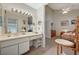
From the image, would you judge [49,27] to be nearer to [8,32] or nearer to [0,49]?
[8,32]

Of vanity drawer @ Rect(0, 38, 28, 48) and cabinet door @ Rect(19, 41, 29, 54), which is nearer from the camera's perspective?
vanity drawer @ Rect(0, 38, 28, 48)

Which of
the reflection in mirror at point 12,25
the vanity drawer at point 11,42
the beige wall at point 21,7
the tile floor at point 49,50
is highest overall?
the beige wall at point 21,7

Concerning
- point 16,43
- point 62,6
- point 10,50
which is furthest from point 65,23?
point 10,50

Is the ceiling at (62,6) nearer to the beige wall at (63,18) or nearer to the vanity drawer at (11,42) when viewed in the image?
the beige wall at (63,18)

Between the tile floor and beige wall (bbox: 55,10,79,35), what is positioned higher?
beige wall (bbox: 55,10,79,35)

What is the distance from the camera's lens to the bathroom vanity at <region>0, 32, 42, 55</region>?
2.66 metres

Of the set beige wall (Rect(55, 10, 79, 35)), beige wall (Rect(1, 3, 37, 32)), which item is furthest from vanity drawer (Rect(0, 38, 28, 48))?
beige wall (Rect(55, 10, 79, 35))

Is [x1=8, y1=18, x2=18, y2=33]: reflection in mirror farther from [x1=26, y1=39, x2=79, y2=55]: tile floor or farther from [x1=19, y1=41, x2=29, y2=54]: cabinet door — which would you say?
[x1=26, y1=39, x2=79, y2=55]: tile floor

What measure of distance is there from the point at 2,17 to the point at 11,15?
219 mm

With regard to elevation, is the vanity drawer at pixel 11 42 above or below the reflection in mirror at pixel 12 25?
below

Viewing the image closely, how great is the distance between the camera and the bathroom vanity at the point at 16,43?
2660 millimetres

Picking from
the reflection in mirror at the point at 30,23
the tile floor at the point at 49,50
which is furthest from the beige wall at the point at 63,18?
the reflection in mirror at the point at 30,23

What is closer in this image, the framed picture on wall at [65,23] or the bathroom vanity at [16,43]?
the bathroom vanity at [16,43]

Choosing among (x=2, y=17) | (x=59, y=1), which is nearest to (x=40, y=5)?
(x=59, y=1)
